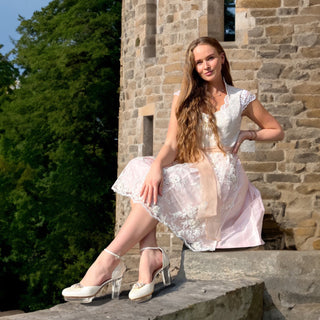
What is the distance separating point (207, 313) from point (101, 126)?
1393 centimetres

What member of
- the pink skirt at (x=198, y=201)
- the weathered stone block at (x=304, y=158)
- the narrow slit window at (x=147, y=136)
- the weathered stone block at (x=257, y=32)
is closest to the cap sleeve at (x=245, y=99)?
the pink skirt at (x=198, y=201)

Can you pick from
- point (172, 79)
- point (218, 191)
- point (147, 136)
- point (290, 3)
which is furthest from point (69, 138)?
point (218, 191)

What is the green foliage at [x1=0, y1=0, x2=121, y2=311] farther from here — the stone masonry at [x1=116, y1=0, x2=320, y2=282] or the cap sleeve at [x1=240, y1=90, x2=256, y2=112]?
the cap sleeve at [x1=240, y1=90, x2=256, y2=112]

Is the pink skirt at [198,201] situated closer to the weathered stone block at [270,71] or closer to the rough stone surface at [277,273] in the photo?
the rough stone surface at [277,273]

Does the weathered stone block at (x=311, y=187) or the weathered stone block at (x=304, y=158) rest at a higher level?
the weathered stone block at (x=304, y=158)

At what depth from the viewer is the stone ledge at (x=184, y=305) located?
9.54ft

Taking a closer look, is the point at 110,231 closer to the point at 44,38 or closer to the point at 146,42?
the point at 44,38

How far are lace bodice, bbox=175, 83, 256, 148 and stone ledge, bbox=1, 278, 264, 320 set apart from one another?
0.79 m

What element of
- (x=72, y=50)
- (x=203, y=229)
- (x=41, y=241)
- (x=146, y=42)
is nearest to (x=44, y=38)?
(x=72, y=50)

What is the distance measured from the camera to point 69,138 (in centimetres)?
1653

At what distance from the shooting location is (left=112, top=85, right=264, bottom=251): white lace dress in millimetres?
3539

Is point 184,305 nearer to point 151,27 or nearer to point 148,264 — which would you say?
point 148,264

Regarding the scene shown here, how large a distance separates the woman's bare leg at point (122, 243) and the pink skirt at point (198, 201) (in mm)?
47

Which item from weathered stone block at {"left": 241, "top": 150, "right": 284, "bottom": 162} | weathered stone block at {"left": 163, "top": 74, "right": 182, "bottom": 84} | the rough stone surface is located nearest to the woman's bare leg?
the rough stone surface
